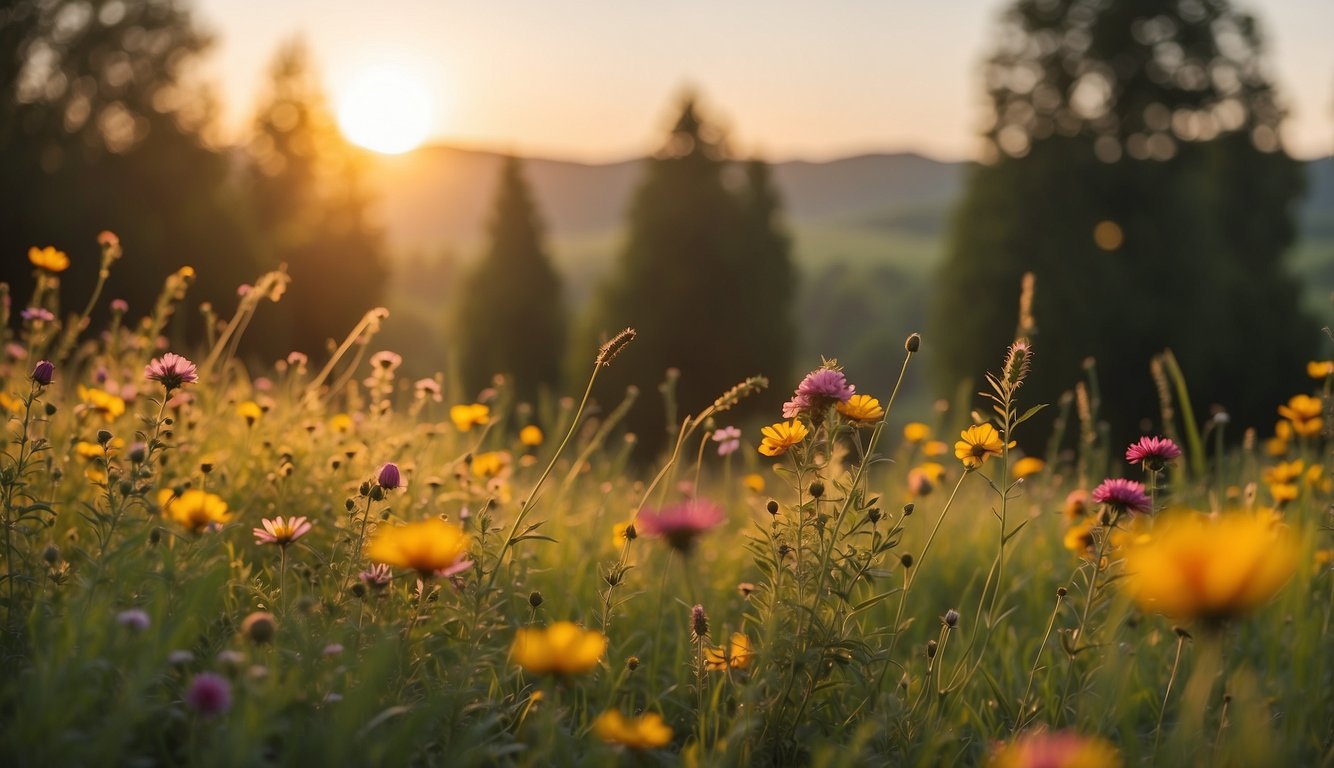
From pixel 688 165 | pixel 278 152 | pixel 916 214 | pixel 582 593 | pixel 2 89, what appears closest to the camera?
pixel 582 593

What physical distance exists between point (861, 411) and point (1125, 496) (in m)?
0.51

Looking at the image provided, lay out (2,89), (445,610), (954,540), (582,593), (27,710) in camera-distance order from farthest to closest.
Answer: (2,89), (954,540), (582,593), (445,610), (27,710)

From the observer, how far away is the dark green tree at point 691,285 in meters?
17.3

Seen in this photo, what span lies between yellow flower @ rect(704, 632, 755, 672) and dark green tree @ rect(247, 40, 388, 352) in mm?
21492

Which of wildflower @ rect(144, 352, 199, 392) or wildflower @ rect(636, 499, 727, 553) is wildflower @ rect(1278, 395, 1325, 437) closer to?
wildflower @ rect(636, 499, 727, 553)

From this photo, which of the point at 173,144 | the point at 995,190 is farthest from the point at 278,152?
Answer: the point at 995,190

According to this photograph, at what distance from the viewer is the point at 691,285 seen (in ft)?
57.0

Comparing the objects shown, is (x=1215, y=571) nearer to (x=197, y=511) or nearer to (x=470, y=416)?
(x=197, y=511)

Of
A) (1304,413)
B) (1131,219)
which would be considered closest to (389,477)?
(1304,413)

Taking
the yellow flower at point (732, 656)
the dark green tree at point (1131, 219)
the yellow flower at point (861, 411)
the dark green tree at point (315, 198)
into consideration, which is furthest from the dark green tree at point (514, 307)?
the yellow flower at point (861, 411)

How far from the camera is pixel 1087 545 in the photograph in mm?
2648

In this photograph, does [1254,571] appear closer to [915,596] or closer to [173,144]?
[915,596]

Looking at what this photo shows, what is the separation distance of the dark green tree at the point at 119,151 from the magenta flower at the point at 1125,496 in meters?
15.0

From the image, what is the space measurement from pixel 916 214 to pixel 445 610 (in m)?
76.4
